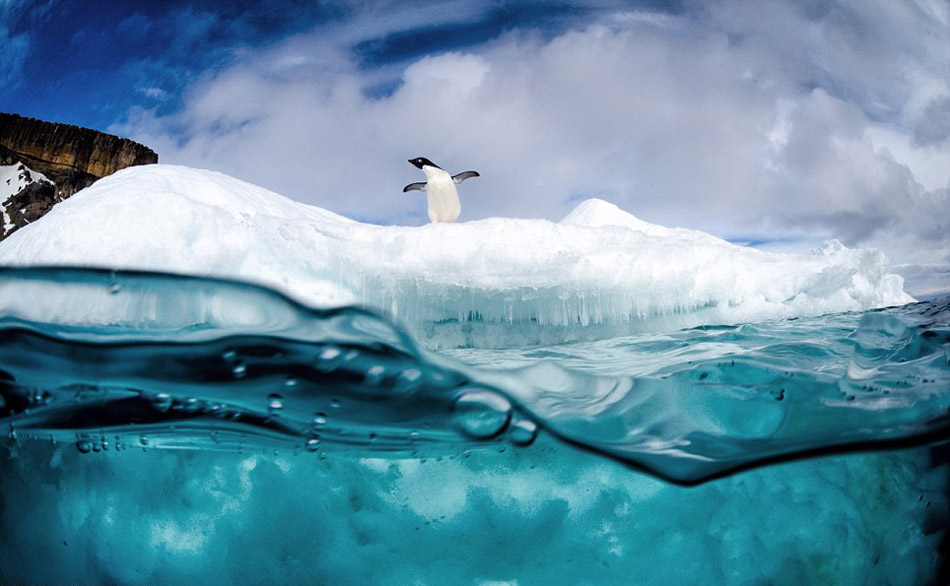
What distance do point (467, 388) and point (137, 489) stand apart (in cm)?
132

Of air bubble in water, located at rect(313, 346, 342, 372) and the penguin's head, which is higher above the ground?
the penguin's head

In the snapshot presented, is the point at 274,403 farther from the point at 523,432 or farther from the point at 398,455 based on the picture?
→ the point at 523,432

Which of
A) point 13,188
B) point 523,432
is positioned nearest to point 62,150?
point 13,188

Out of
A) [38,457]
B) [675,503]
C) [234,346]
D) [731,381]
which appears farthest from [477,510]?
[38,457]

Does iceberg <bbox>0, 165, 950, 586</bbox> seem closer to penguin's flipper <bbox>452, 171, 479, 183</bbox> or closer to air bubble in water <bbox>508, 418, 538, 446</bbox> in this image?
air bubble in water <bbox>508, 418, 538, 446</bbox>

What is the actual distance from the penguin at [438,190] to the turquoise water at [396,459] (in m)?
6.58

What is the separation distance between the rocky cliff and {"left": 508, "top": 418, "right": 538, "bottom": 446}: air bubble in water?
48.6 ft

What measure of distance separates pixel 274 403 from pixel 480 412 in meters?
0.75

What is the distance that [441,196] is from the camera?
880cm

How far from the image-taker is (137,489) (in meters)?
2.36

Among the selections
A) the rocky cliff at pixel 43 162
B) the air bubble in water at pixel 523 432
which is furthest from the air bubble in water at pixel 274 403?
the rocky cliff at pixel 43 162

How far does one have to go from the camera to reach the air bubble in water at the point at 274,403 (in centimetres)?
225

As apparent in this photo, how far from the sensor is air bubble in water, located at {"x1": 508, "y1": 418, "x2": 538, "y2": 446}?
223cm

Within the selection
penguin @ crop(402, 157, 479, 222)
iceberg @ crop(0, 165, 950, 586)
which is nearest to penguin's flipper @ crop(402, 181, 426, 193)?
penguin @ crop(402, 157, 479, 222)
